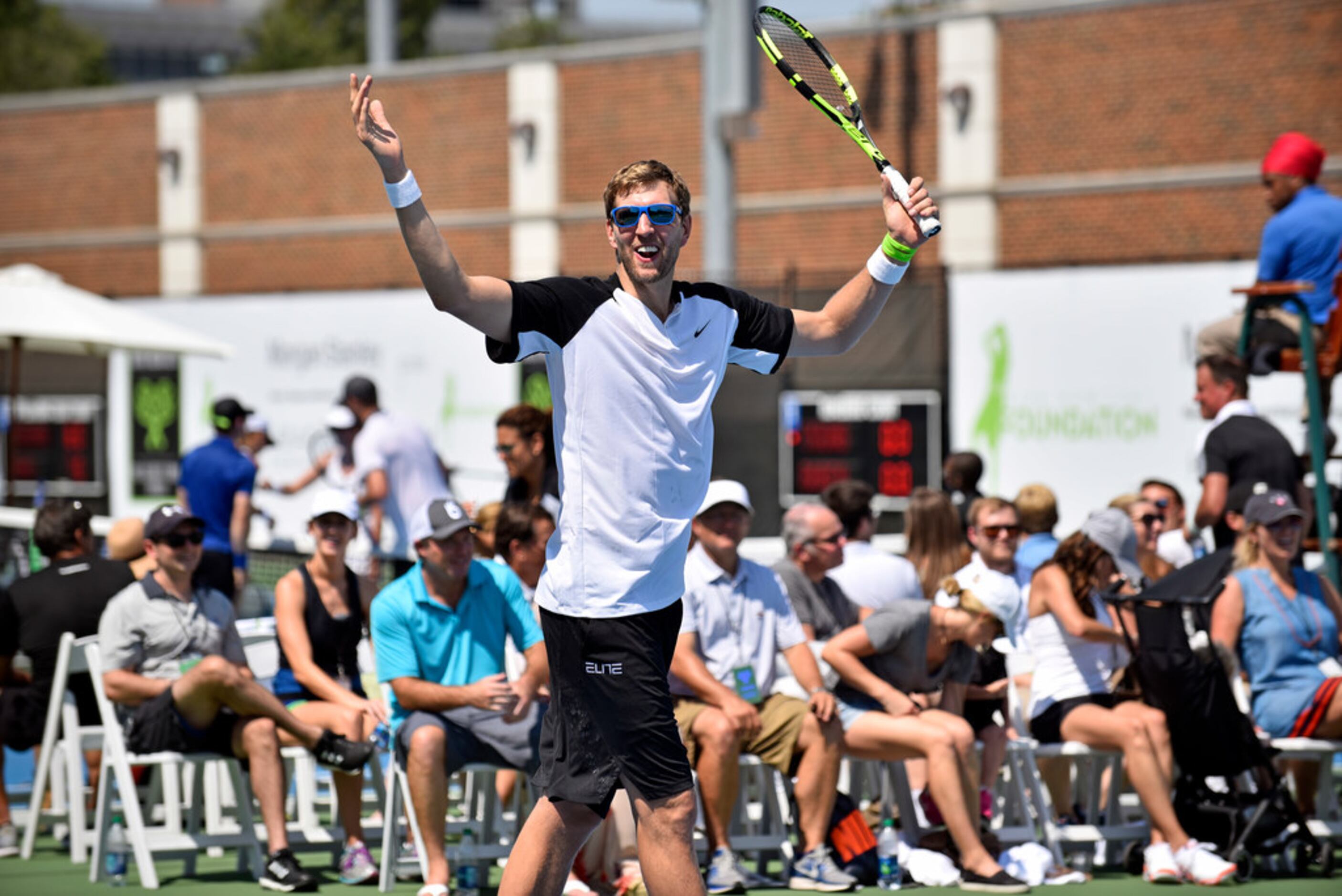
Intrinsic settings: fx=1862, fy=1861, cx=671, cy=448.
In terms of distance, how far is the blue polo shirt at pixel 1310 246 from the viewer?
29.7 feet

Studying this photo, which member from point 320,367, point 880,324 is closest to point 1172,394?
point 880,324

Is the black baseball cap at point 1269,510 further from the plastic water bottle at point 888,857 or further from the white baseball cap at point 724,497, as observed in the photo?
the white baseball cap at point 724,497

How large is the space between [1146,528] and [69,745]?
5329 millimetres

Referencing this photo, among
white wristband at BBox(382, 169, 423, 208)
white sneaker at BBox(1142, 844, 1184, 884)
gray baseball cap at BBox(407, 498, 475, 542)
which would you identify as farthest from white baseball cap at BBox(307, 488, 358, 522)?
white wristband at BBox(382, 169, 423, 208)

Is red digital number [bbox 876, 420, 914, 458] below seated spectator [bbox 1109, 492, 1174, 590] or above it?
above

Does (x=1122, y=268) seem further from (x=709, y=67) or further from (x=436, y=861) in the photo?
(x=436, y=861)

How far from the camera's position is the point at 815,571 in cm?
813

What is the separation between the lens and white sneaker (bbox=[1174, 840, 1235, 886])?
741 cm

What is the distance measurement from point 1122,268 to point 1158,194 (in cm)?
855

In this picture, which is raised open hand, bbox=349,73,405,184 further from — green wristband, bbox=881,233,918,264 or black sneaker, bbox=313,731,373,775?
black sneaker, bbox=313,731,373,775

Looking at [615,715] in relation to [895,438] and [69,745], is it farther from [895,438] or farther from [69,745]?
[895,438]

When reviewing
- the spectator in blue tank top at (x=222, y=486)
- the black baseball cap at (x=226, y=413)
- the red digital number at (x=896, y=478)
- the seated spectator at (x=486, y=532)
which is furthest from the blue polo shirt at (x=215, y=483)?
the red digital number at (x=896, y=478)

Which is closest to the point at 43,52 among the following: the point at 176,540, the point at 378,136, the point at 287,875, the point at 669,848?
the point at 176,540

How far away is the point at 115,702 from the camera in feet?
25.2
